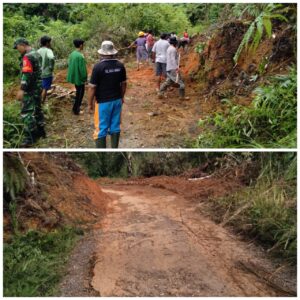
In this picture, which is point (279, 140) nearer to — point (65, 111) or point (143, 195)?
point (65, 111)

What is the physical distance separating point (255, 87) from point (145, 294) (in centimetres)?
332

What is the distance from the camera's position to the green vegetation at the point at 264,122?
15.4 feet

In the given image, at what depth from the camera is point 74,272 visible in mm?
4930

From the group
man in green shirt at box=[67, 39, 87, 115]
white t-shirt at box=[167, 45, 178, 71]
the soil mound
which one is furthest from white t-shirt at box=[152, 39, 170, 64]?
the soil mound

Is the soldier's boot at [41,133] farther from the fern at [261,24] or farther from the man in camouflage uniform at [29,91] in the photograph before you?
the fern at [261,24]

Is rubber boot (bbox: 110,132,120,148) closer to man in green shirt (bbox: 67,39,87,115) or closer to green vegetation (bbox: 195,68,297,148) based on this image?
green vegetation (bbox: 195,68,297,148)

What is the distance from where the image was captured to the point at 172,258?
529cm

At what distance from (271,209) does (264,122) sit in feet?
5.09

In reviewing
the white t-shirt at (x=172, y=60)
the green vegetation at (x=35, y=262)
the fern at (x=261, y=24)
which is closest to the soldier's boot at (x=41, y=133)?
the green vegetation at (x=35, y=262)

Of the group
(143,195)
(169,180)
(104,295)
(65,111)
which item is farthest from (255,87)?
(169,180)

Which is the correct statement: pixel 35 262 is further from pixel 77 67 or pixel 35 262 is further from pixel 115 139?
pixel 77 67

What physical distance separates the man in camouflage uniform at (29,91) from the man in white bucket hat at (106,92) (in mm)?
868

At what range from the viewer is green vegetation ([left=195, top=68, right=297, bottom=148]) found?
4.68 metres

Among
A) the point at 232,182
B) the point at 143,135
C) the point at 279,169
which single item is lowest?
the point at 232,182
